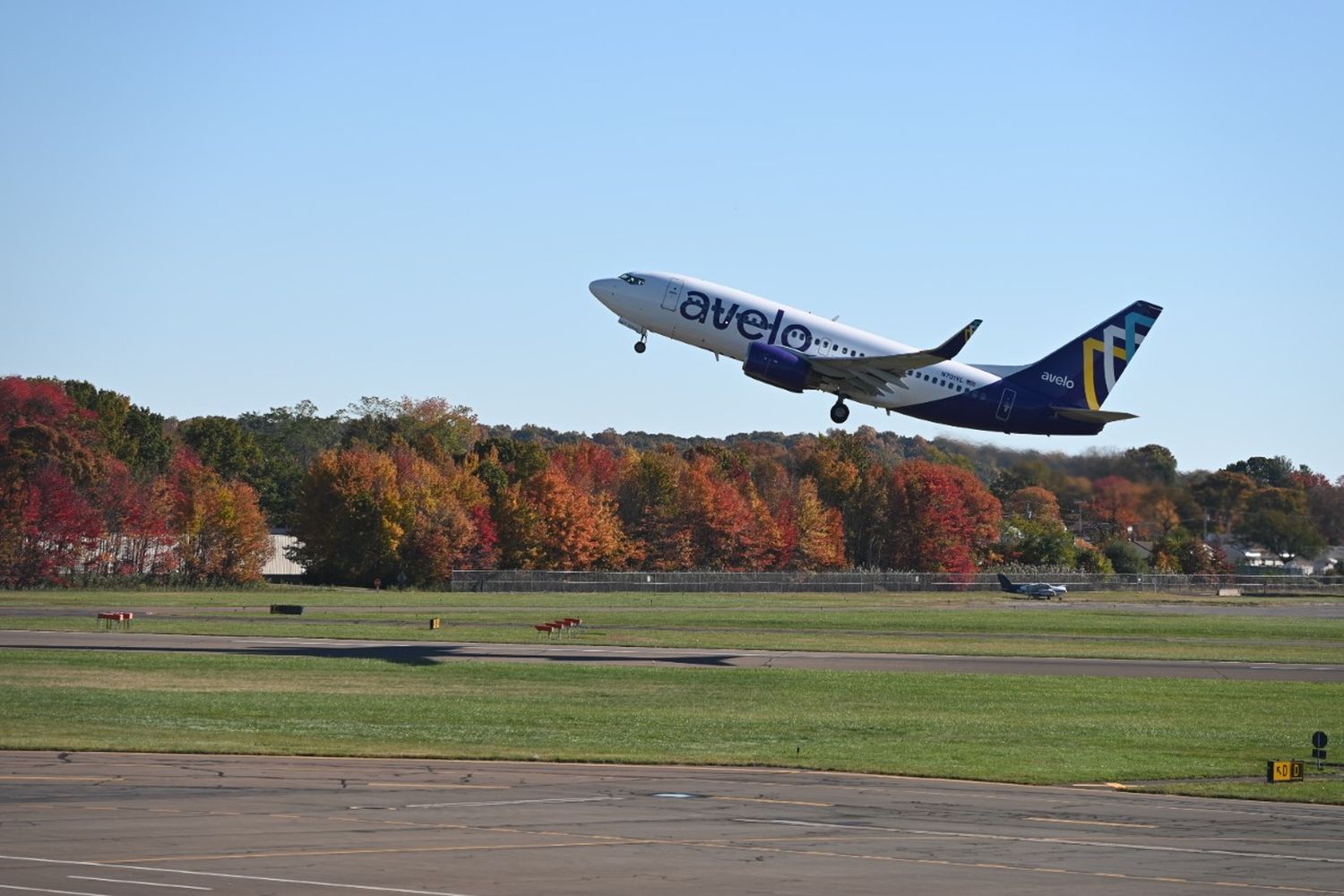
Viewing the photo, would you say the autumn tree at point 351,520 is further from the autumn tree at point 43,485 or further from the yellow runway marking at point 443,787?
the yellow runway marking at point 443,787

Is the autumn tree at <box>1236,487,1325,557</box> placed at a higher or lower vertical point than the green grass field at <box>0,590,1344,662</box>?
higher

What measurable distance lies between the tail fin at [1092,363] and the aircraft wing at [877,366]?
17.5ft

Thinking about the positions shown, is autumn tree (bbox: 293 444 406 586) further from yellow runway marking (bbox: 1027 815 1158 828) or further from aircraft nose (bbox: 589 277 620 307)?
yellow runway marking (bbox: 1027 815 1158 828)

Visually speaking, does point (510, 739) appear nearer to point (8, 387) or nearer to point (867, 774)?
point (867, 774)

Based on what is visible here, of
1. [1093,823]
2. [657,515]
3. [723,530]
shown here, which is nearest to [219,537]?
[657,515]

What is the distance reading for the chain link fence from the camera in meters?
136

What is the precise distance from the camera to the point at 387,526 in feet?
458

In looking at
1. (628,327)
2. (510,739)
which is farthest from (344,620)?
(510,739)

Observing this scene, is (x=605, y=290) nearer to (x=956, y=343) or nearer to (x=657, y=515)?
(x=956, y=343)

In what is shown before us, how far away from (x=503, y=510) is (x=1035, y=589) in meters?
52.4

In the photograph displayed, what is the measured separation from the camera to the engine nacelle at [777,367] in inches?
2450

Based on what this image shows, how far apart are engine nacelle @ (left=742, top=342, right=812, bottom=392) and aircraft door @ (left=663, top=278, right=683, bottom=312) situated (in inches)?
158

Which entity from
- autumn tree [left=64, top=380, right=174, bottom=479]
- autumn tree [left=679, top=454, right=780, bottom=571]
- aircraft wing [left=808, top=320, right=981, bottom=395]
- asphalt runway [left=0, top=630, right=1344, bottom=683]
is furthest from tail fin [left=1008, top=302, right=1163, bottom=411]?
autumn tree [left=64, top=380, right=174, bottom=479]

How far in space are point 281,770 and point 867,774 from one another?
12.4 m
